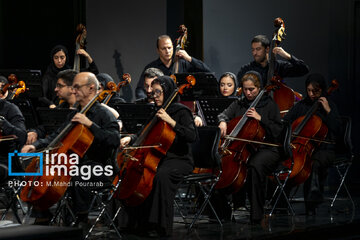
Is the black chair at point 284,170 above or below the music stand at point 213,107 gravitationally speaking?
below

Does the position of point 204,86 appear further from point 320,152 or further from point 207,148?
point 320,152

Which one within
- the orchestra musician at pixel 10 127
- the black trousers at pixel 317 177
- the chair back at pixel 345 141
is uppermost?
the orchestra musician at pixel 10 127

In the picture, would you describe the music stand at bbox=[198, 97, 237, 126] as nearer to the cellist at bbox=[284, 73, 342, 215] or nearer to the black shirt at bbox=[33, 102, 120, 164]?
the cellist at bbox=[284, 73, 342, 215]

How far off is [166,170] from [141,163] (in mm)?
183

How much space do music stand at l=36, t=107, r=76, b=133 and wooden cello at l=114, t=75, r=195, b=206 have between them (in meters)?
0.46

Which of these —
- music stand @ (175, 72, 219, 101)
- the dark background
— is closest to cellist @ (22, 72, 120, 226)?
music stand @ (175, 72, 219, 101)

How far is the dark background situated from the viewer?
6551mm

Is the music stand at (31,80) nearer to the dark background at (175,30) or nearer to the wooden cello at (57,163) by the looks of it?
the wooden cello at (57,163)

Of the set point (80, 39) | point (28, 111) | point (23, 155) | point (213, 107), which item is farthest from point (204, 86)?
point (23, 155)

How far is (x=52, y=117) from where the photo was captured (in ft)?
14.1

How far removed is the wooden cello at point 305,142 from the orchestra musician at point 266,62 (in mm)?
601

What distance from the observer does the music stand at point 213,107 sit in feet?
15.7

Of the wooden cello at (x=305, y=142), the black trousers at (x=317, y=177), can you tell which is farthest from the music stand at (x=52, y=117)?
the black trousers at (x=317, y=177)

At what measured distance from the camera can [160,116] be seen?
4082 mm
